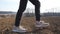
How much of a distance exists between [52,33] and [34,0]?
710 millimetres

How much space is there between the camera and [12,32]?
360 centimetres

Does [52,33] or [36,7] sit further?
[36,7]

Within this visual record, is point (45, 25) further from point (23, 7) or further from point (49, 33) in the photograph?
point (23, 7)

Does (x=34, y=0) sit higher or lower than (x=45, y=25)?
higher

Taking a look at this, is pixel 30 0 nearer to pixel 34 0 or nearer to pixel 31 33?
pixel 34 0

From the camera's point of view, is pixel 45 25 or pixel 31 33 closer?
pixel 31 33

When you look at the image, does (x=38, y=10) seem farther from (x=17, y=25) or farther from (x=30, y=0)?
(x=17, y=25)

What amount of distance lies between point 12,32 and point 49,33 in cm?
69

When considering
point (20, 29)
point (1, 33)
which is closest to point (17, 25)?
point (20, 29)

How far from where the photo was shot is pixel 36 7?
376 centimetres

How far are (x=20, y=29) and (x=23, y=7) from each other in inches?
16.1

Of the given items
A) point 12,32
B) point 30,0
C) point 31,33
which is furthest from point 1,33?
point 30,0

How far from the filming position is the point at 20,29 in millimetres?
3539

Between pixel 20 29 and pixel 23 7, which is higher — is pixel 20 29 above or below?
below
